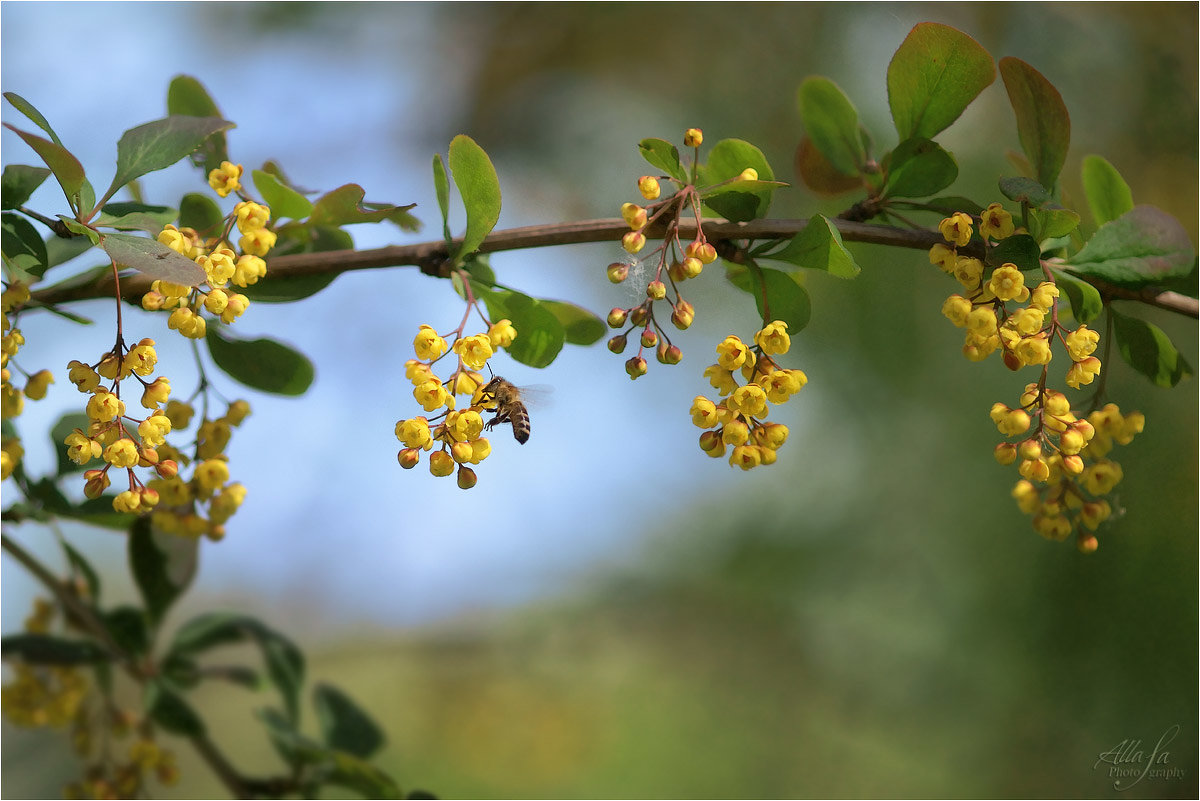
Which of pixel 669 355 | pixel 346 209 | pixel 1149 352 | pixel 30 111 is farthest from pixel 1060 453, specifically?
pixel 30 111

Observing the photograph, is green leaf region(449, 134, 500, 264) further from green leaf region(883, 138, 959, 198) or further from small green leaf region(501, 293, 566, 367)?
green leaf region(883, 138, 959, 198)

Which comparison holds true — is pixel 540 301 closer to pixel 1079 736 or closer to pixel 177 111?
pixel 177 111

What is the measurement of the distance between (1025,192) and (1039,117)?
59 mm

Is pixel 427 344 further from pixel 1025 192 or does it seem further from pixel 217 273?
pixel 1025 192

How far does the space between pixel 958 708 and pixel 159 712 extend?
123 centimetres

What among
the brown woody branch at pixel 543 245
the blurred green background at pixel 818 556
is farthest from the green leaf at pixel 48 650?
the blurred green background at pixel 818 556

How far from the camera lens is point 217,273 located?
316mm

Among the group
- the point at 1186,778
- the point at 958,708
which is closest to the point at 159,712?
the point at 1186,778

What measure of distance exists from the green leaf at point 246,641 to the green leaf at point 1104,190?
517 mm

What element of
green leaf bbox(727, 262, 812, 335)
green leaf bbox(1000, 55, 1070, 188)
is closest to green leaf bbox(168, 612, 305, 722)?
green leaf bbox(727, 262, 812, 335)

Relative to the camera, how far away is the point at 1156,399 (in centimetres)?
112

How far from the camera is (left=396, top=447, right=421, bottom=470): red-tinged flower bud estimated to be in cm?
30

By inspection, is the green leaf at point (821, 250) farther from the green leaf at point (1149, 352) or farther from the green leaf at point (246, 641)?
the green leaf at point (246, 641)

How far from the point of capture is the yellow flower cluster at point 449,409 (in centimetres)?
31
